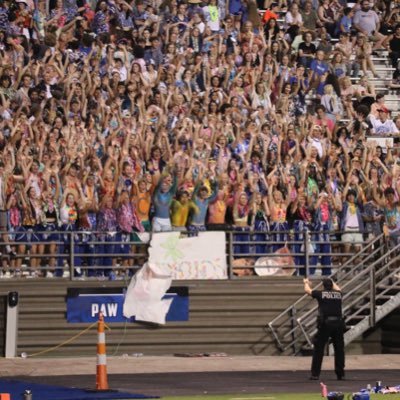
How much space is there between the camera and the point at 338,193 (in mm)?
31000

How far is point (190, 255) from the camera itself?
2959 cm

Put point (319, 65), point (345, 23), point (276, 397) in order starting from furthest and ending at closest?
point (345, 23) < point (319, 65) < point (276, 397)

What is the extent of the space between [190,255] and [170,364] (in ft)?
9.59

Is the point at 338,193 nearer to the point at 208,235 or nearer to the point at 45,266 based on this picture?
the point at 208,235

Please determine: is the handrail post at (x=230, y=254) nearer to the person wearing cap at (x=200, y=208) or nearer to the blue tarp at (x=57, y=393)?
the person wearing cap at (x=200, y=208)

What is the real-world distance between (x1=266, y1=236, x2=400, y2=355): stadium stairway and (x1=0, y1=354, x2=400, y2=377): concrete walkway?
0.79 metres

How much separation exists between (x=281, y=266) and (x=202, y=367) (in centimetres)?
331

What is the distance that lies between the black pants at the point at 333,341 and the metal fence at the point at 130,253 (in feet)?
15.0

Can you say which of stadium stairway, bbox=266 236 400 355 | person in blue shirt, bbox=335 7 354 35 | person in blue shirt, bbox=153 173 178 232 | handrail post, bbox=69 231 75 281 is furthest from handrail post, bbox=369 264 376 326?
person in blue shirt, bbox=335 7 354 35

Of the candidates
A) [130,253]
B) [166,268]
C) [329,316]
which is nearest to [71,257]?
[130,253]

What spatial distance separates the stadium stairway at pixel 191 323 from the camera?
28750 millimetres

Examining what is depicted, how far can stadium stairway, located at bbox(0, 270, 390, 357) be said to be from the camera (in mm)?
28750

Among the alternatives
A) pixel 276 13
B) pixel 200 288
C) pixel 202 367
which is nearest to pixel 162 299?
pixel 200 288

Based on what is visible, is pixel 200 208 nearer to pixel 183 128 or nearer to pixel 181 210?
pixel 181 210
